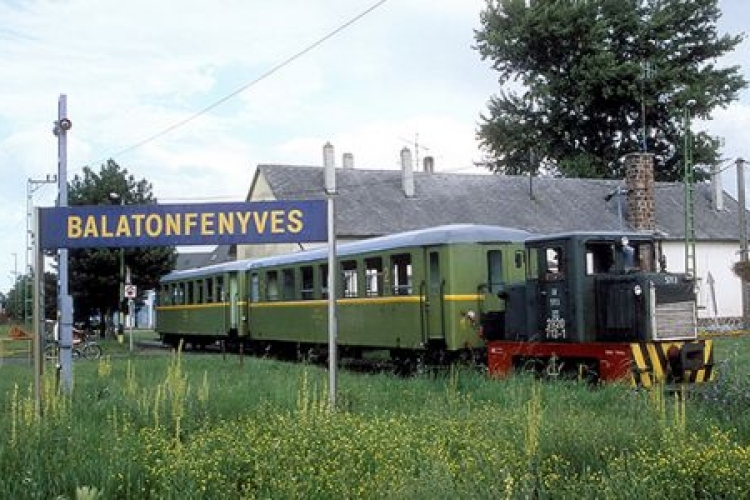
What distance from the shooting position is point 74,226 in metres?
10.9

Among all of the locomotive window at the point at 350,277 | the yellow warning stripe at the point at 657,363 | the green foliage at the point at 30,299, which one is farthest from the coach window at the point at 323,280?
the yellow warning stripe at the point at 657,363

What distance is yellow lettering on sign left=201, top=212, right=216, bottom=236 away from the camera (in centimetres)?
1077

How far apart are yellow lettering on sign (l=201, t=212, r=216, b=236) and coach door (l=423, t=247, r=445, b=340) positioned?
748 cm

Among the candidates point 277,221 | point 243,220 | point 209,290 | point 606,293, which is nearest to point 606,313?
point 606,293

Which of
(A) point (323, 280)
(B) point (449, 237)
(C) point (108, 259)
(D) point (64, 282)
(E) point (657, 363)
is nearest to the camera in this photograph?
(E) point (657, 363)

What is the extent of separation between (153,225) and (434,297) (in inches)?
312

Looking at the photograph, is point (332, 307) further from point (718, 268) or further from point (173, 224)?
point (718, 268)

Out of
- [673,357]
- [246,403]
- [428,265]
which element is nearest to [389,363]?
[428,265]

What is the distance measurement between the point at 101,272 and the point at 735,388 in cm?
3355

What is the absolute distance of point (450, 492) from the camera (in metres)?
5.56

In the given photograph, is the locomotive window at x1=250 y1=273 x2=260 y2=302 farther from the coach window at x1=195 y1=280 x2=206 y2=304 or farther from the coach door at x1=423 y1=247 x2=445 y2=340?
the coach door at x1=423 y1=247 x2=445 y2=340

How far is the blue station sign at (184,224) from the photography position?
10656 millimetres

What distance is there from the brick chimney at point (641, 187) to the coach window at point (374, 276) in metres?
24.7

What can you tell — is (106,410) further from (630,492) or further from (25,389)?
(630,492)
